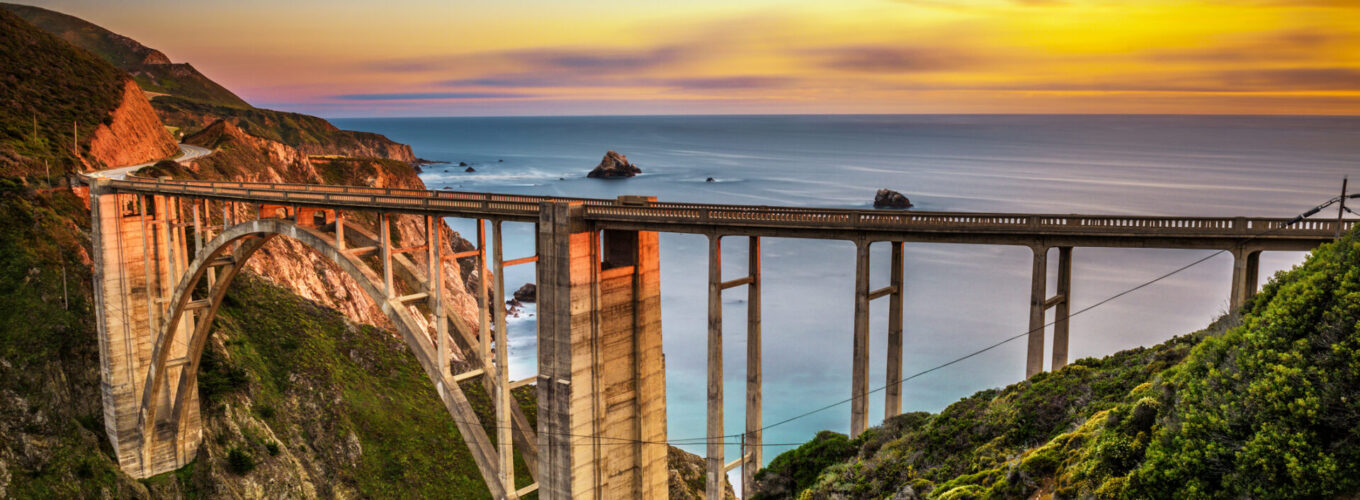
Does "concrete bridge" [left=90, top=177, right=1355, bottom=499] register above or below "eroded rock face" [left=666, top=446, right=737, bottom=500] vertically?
above

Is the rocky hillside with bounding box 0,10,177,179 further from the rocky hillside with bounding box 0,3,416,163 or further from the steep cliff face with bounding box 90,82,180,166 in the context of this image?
the rocky hillside with bounding box 0,3,416,163

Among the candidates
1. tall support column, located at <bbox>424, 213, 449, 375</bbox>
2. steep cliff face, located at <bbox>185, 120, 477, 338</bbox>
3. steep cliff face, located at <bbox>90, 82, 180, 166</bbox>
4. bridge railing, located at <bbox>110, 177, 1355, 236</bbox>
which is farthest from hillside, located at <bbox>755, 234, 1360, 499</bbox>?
steep cliff face, located at <bbox>90, 82, 180, 166</bbox>

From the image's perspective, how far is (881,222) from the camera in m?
20.0

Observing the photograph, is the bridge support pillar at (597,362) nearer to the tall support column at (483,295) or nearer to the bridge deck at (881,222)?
the bridge deck at (881,222)

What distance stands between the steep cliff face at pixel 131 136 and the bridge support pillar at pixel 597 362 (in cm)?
4552

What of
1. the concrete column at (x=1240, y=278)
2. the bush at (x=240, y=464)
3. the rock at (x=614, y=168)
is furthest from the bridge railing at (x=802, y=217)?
the rock at (x=614, y=168)

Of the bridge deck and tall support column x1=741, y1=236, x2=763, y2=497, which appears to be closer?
the bridge deck

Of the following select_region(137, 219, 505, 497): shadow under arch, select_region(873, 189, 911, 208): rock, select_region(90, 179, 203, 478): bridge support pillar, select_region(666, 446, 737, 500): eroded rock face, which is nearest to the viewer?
select_region(137, 219, 505, 497): shadow under arch

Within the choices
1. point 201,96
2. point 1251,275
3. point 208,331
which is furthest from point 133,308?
point 201,96

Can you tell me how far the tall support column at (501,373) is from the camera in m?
25.5

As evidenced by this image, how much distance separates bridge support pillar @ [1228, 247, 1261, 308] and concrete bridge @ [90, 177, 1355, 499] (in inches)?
1.8

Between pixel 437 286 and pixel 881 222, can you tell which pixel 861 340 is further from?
pixel 437 286

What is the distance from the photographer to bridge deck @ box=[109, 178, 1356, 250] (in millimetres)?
17625

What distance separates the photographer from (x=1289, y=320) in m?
13.5
